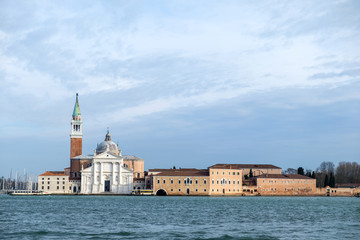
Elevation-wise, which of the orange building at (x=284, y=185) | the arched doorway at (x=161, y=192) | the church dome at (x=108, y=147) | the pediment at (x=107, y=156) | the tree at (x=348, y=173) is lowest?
the arched doorway at (x=161, y=192)

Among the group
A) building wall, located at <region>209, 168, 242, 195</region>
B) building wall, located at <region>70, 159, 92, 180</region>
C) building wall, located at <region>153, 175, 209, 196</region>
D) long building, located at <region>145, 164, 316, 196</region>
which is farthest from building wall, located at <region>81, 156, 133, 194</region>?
building wall, located at <region>209, 168, 242, 195</region>

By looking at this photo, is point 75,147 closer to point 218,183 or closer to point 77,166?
point 77,166

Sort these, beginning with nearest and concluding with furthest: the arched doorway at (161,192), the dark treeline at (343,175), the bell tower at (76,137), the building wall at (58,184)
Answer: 1. the arched doorway at (161,192)
2. the building wall at (58,184)
3. the bell tower at (76,137)
4. the dark treeline at (343,175)

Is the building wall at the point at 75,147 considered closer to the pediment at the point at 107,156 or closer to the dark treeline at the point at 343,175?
the pediment at the point at 107,156

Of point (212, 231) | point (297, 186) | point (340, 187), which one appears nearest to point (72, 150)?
point (297, 186)

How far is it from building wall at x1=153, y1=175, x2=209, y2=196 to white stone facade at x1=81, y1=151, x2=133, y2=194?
5.92 m

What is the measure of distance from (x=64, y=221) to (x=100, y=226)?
3.41m

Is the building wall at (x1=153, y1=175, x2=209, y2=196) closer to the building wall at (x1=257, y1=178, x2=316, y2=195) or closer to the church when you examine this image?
the church

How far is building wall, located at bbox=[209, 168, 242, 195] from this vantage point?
79750mm

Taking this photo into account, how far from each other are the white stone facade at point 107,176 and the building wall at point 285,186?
65.8 feet

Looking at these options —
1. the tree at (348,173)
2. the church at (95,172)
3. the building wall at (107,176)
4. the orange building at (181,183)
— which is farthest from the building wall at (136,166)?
the tree at (348,173)

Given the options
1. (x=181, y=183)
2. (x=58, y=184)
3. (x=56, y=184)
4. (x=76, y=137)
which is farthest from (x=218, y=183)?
(x=56, y=184)

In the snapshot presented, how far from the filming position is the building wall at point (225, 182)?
262ft

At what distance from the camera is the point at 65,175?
88.5 metres
